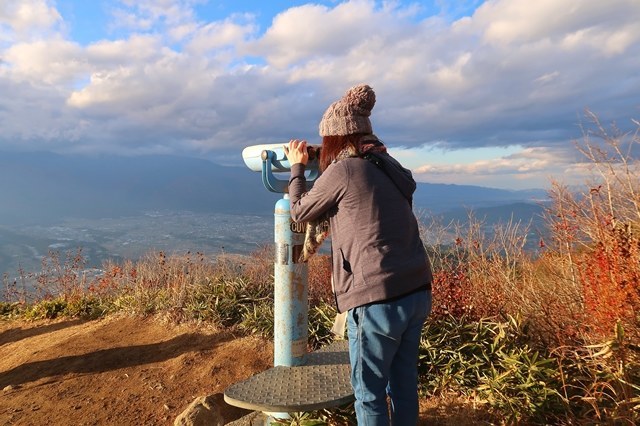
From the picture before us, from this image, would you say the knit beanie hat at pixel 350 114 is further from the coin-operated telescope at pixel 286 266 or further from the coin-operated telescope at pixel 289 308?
the coin-operated telescope at pixel 286 266

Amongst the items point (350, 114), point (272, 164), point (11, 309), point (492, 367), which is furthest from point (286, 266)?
point (11, 309)

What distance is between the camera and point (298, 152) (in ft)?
7.89

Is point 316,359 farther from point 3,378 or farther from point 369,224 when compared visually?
point 3,378

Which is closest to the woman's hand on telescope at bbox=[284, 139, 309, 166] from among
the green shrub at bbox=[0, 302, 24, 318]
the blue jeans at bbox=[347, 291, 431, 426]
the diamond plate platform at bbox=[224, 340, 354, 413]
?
the blue jeans at bbox=[347, 291, 431, 426]

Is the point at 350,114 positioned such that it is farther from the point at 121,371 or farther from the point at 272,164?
the point at 121,371

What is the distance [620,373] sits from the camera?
2.40 meters

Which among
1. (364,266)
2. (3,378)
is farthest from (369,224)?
(3,378)

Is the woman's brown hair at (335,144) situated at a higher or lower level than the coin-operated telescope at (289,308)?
higher

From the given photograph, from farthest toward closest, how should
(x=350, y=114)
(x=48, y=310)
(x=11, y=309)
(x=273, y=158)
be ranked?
(x=11, y=309) < (x=48, y=310) < (x=273, y=158) < (x=350, y=114)

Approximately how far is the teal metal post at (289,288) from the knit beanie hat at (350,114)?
0.90 m

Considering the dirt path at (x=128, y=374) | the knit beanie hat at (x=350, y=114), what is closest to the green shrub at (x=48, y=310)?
the dirt path at (x=128, y=374)

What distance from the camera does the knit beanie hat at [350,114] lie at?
204 centimetres

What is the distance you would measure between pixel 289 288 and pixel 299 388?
626 millimetres

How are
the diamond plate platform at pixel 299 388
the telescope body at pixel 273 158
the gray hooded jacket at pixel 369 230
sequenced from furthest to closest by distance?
the telescope body at pixel 273 158, the diamond plate platform at pixel 299 388, the gray hooded jacket at pixel 369 230
